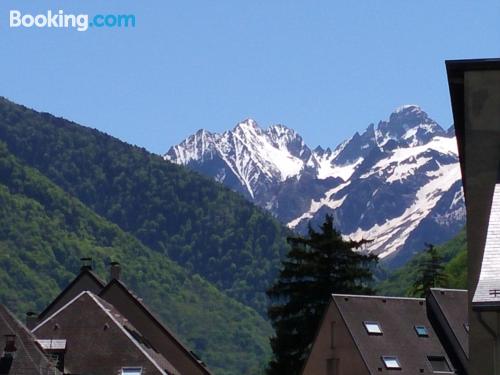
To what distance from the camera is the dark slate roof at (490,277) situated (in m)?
24.7

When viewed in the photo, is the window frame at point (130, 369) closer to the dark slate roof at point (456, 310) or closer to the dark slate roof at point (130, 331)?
the dark slate roof at point (130, 331)

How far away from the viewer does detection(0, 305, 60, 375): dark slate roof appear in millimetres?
55312

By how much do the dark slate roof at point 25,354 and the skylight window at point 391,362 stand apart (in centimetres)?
1980

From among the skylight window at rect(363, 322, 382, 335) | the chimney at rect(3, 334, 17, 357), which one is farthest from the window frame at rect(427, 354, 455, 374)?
the chimney at rect(3, 334, 17, 357)

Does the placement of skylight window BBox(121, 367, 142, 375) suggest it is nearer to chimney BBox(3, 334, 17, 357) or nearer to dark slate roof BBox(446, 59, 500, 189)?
chimney BBox(3, 334, 17, 357)

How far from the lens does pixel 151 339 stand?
245 feet

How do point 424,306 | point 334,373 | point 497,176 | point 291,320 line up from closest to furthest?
1. point 497,176
2. point 334,373
3. point 424,306
4. point 291,320

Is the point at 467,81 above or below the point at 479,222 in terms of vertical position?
above

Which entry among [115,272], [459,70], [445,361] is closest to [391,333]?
[445,361]

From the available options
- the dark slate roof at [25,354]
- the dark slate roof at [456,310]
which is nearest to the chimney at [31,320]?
the dark slate roof at [25,354]

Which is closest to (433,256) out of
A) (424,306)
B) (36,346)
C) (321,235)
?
(321,235)

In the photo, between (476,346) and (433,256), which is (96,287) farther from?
(433,256)

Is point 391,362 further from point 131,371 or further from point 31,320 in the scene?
point 31,320

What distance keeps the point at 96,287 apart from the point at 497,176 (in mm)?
51598
